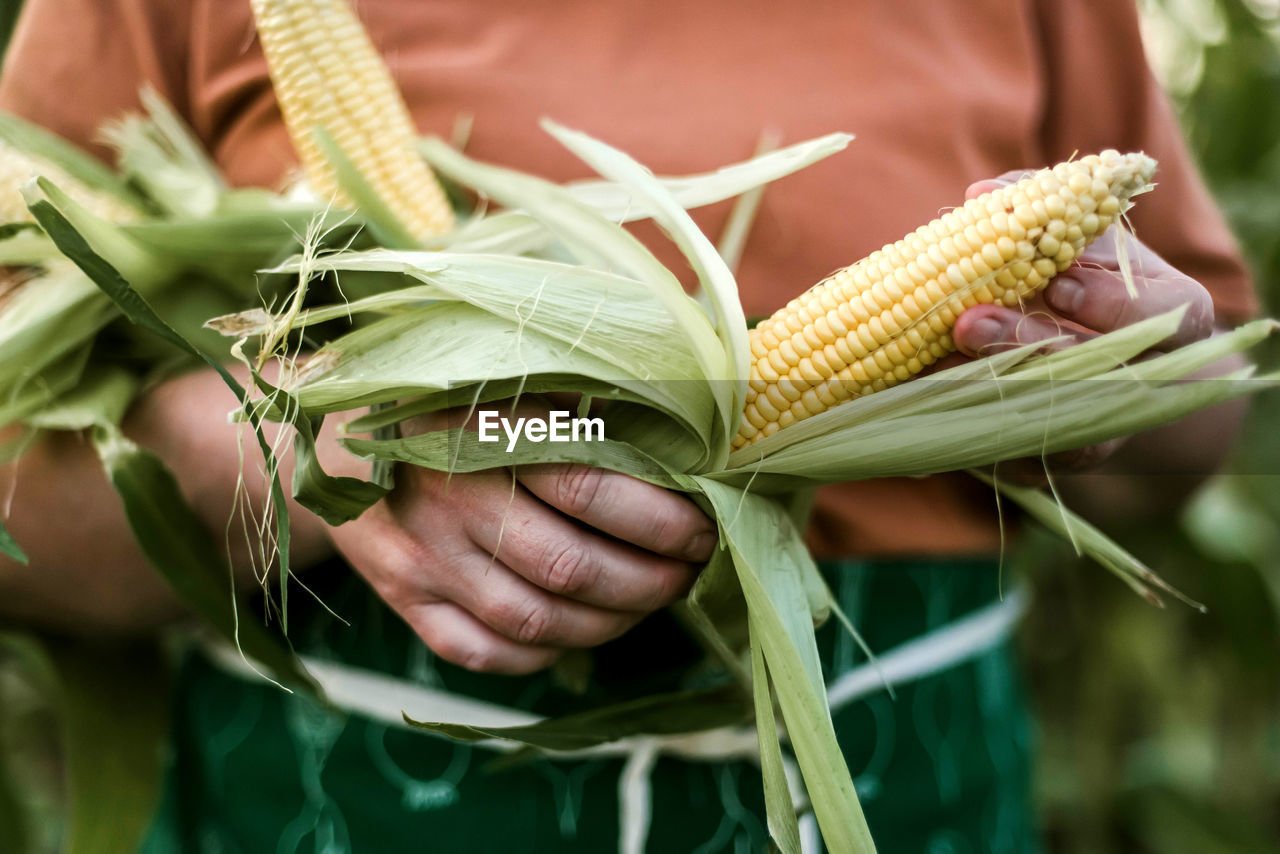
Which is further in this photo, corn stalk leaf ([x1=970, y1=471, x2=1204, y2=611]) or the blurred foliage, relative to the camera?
the blurred foliage

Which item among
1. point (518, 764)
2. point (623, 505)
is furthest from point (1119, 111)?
point (518, 764)

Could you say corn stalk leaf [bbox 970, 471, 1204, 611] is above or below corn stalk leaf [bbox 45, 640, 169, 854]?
above

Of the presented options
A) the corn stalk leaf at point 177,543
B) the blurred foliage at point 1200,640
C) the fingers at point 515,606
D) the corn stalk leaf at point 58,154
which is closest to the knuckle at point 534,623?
the fingers at point 515,606

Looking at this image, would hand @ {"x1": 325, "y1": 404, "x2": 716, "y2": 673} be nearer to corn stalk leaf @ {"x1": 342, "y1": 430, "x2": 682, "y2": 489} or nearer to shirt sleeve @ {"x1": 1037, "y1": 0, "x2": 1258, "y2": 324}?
corn stalk leaf @ {"x1": 342, "y1": 430, "x2": 682, "y2": 489}

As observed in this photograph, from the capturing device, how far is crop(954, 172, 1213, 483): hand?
311 millimetres

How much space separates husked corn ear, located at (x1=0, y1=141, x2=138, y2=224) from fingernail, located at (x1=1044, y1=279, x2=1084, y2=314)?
0.45 metres

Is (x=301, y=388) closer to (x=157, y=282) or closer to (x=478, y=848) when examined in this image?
(x=157, y=282)

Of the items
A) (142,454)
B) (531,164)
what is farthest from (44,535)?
(531,164)

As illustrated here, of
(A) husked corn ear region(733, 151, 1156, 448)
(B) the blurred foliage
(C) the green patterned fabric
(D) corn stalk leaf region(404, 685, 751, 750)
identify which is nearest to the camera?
(A) husked corn ear region(733, 151, 1156, 448)

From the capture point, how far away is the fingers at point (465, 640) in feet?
1.29

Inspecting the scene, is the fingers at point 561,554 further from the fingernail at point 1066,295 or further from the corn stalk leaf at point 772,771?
the fingernail at point 1066,295

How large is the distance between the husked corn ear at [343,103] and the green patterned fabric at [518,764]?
218mm

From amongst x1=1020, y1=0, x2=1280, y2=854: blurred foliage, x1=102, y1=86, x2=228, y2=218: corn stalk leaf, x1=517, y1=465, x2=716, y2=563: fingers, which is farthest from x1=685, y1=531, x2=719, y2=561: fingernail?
x1=1020, y1=0, x2=1280, y2=854: blurred foliage

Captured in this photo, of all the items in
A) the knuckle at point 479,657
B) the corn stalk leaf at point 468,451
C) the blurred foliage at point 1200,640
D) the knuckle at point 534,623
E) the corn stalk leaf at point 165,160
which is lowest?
the blurred foliage at point 1200,640
